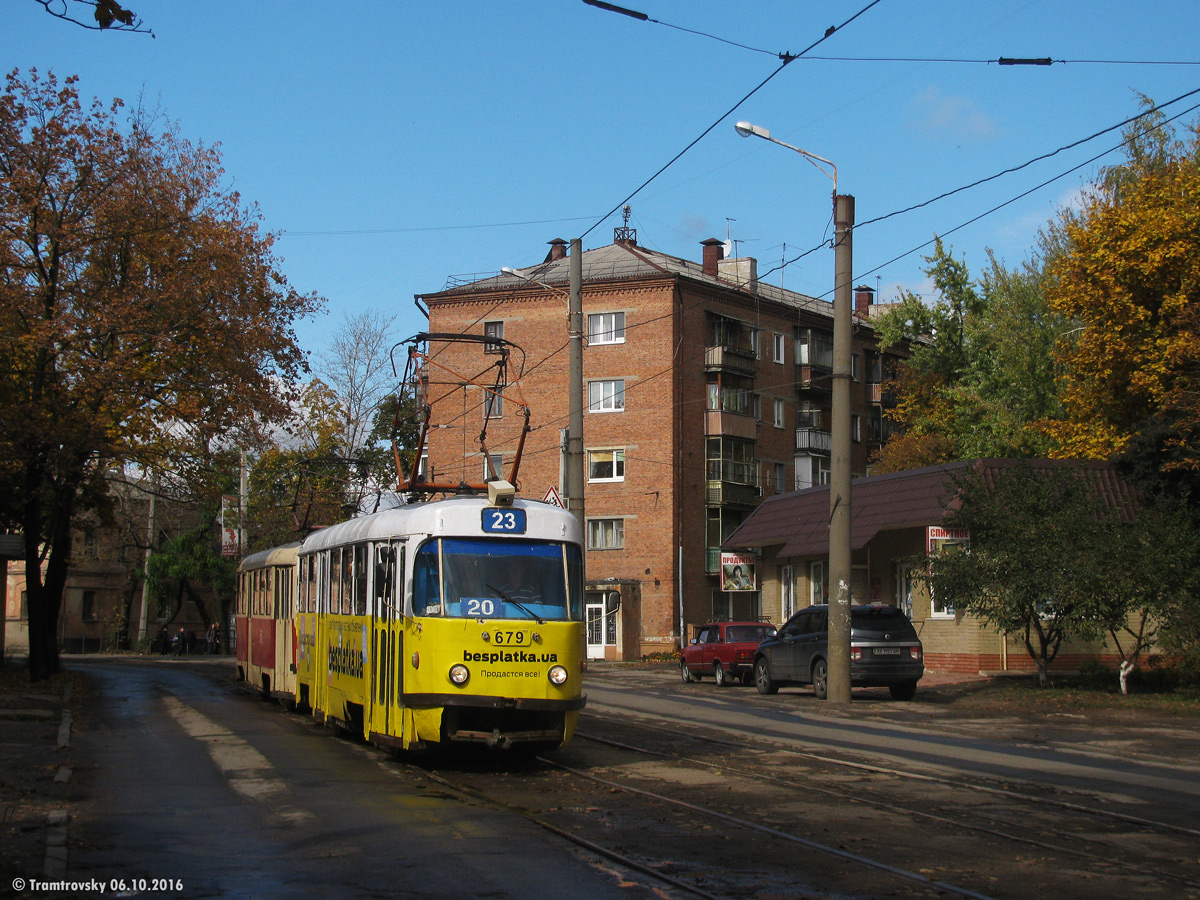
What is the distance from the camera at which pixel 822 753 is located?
1420cm

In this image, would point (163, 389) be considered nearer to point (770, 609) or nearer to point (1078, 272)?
point (770, 609)

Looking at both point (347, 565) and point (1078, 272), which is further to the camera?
point (1078, 272)

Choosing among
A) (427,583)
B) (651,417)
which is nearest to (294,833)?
(427,583)

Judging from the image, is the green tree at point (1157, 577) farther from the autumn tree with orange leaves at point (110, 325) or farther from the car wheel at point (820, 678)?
the autumn tree with orange leaves at point (110, 325)

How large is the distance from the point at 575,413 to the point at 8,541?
1726 cm

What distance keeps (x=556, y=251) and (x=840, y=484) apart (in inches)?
1602

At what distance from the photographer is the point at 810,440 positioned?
58812 millimetres

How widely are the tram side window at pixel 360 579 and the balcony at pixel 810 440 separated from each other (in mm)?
45647

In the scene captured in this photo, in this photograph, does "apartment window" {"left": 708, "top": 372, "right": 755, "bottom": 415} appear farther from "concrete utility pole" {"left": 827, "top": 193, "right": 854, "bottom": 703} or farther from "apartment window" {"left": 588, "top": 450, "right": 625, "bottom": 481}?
"concrete utility pole" {"left": 827, "top": 193, "right": 854, "bottom": 703}

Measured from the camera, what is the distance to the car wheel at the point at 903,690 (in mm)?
23812

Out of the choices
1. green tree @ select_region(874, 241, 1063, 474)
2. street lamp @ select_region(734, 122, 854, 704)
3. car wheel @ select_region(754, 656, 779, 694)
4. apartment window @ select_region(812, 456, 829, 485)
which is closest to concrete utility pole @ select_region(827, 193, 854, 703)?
street lamp @ select_region(734, 122, 854, 704)

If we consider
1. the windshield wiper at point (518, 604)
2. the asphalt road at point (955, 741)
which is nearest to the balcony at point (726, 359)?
the asphalt road at point (955, 741)

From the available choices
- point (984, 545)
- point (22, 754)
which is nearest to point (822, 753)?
point (22, 754)

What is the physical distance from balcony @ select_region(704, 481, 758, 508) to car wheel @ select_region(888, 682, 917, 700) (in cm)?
2932
